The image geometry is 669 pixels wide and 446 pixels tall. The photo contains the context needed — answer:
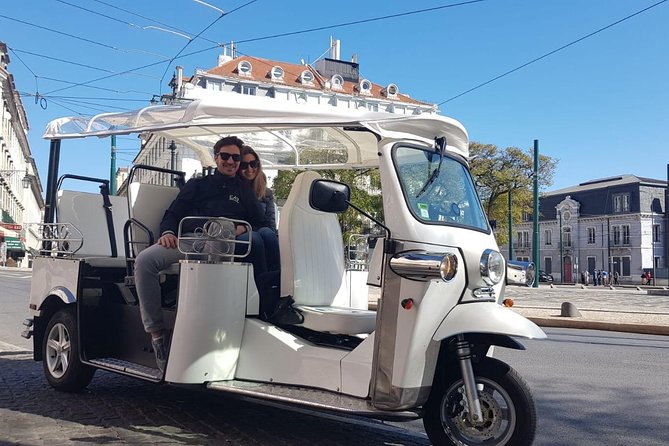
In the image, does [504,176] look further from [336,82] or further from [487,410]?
[487,410]

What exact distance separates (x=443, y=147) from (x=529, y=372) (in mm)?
4618

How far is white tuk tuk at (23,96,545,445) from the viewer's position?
402cm

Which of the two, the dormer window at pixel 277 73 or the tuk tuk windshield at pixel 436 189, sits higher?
the dormer window at pixel 277 73

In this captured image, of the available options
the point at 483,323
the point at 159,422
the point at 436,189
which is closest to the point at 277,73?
the point at 159,422

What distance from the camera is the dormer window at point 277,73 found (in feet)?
224

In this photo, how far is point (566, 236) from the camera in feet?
299

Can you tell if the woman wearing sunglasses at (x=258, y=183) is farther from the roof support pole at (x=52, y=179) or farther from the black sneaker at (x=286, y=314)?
the roof support pole at (x=52, y=179)

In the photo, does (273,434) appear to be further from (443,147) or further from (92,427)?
(443,147)

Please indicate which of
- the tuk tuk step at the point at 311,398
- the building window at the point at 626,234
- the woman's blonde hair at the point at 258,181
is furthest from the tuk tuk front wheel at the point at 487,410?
the building window at the point at 626,234

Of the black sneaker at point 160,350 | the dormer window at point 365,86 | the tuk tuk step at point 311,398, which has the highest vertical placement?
the dormer window at point 365,86

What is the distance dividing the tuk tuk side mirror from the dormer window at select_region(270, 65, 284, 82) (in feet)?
215

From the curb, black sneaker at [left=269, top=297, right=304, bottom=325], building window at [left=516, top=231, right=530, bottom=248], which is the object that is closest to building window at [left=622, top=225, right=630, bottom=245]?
building window at [left=516, top=231, right=530, bottom=248]

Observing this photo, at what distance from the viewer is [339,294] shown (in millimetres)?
5586

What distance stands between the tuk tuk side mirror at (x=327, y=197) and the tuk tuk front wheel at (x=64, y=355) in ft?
10.2
